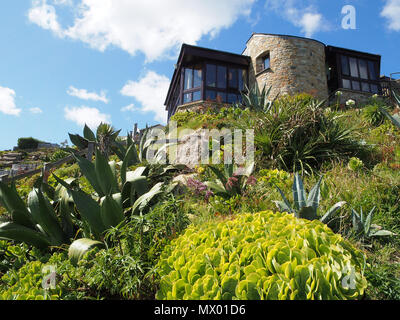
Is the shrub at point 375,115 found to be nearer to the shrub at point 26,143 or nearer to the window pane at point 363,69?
the window pane at point 363,69

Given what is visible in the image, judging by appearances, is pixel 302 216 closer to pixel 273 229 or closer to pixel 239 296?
pixel 273 229

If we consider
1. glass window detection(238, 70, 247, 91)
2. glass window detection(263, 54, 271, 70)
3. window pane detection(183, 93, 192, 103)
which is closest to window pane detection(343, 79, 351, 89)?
glass window detection(263, 54, 271, 70)

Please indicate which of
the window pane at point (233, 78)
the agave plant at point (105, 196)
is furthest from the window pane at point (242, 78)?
the agave plant at point (105, 196)

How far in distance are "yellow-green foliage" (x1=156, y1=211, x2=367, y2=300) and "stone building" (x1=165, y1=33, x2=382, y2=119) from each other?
12936 millimetres

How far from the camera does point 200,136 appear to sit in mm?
5422

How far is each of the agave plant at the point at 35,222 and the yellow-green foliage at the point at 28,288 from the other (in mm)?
532

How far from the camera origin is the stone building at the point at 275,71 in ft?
48.4

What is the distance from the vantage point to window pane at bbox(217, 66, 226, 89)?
1569 cm

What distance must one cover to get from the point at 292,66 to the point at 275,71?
3.38ft

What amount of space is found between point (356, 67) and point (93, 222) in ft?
68.4

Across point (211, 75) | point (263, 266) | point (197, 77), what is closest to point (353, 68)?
point (211, 75)

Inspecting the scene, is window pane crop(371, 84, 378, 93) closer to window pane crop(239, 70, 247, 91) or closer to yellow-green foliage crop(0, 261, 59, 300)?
window pane crop(239, 70, 247, 91)

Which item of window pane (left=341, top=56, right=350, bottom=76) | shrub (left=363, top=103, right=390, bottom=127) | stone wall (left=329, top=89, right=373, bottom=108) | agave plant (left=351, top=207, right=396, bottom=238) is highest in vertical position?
window pane (left=341, top=56, right=350, bottom=76)
